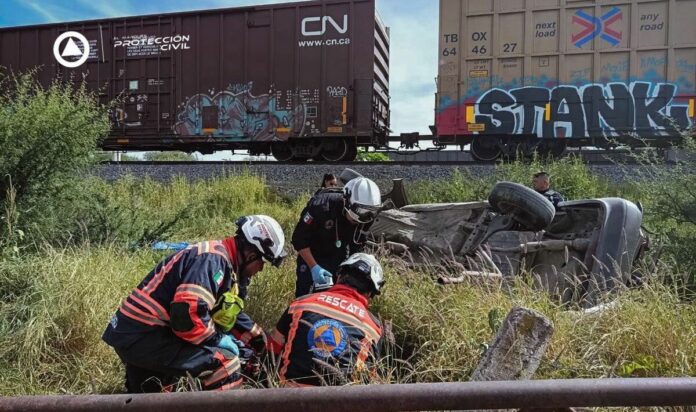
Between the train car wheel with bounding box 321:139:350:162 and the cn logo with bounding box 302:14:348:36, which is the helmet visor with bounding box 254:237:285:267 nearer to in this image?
the train car wheel with bounding box 321:139:350:162

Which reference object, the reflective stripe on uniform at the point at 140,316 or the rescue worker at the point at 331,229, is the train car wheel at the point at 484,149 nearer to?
the rescue worker at the point at 331,229

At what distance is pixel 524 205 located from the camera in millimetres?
3811

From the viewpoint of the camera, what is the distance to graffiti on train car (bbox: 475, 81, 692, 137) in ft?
32.3

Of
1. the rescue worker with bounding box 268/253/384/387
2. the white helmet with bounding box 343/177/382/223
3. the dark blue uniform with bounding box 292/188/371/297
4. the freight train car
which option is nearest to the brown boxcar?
the freight train car

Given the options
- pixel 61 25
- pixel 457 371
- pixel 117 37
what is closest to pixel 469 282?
pixel 457 371

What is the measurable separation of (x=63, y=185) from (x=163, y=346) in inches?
147

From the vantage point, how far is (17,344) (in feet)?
10.5

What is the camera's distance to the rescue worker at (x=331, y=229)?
3691 mm

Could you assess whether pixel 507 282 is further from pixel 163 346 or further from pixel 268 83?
pixel 268 83

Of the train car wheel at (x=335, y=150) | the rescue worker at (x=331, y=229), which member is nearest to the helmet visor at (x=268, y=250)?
the rescue worker at (x=331, y=229)

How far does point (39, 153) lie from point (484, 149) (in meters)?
8.41

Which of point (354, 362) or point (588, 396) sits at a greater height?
point (588, 396)

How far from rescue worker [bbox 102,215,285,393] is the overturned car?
1564 millimetres

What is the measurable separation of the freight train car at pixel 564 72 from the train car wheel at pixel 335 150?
2.19m
